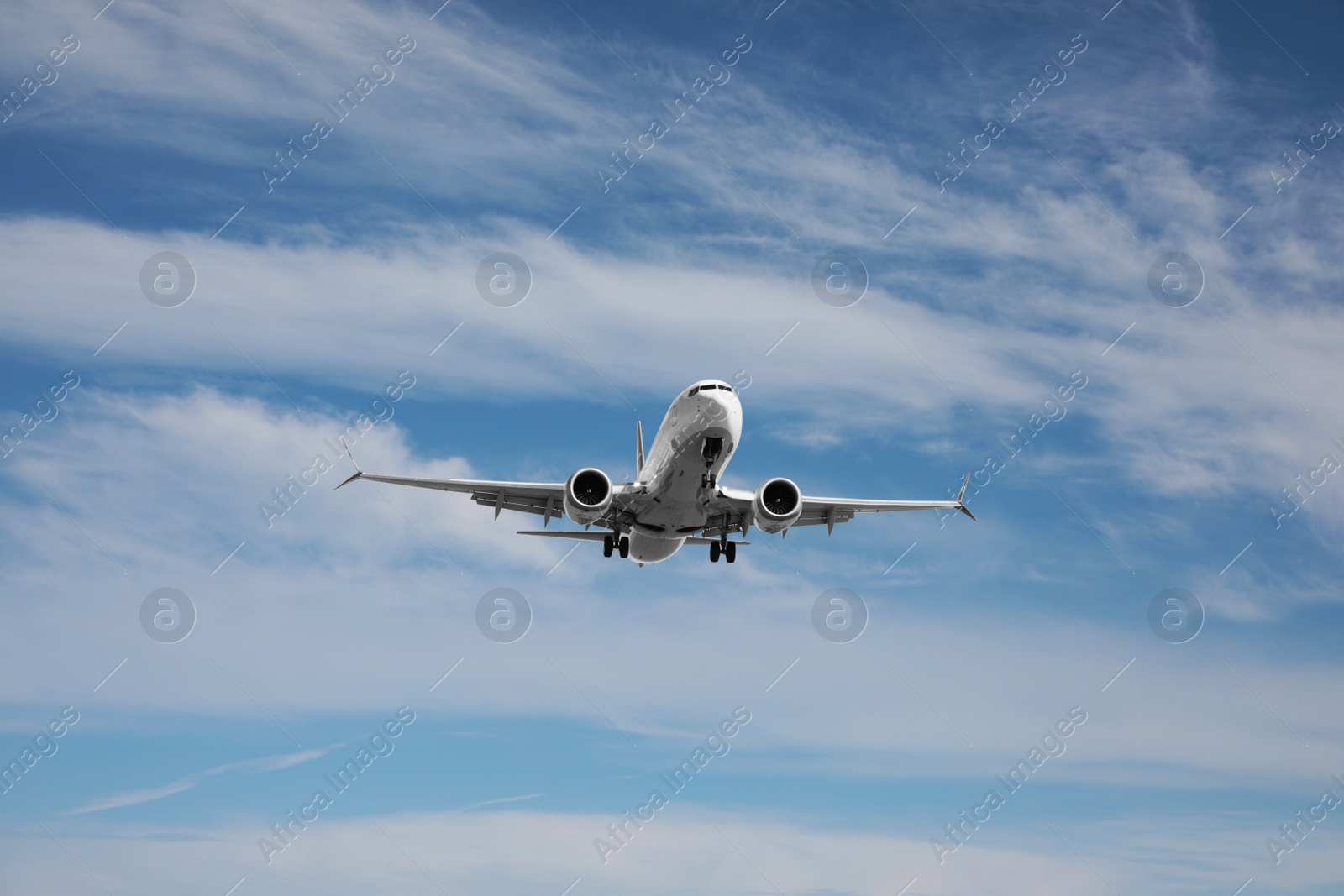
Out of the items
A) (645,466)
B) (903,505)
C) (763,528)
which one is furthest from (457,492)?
(903,505)

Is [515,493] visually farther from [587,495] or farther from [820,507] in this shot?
[820,507]

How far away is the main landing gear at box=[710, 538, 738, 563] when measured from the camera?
50322 mm

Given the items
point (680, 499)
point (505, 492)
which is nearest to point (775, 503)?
point (680, 499)

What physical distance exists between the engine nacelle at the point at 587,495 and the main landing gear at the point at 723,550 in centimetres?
828

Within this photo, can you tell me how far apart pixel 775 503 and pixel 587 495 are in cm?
720

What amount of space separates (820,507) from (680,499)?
320 inches

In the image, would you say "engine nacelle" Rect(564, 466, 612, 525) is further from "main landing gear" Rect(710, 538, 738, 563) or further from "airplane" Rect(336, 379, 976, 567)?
"main landing gear" Rect(710, 538, 738, 563)

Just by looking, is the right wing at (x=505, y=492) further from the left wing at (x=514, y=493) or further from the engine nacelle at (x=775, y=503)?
the engine nacelle at (x=775, y=503)

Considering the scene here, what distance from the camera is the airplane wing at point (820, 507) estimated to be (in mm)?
46406

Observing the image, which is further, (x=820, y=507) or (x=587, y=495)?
(x=820, y=507)

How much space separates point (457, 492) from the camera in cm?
A: 4881

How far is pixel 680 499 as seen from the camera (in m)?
44.7

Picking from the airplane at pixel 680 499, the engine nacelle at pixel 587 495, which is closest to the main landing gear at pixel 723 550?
the airplane at pixel 680 499

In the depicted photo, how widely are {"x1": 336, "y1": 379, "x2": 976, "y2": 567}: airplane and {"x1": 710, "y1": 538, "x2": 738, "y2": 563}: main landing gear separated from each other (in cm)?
4
